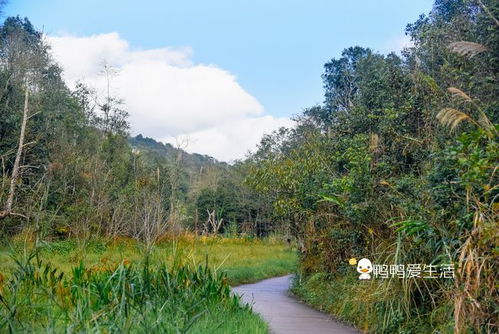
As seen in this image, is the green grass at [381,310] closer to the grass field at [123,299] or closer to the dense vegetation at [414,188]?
the dense vegetation at [414,188]

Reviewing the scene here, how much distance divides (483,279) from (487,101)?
3.89m

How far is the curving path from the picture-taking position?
26.8 feet

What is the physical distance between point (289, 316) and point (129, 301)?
5.06 metres

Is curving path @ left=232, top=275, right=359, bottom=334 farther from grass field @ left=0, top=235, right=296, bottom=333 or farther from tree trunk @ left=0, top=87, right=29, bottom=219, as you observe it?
tree trunk @ left=0, top=87, right=29, bottom=219

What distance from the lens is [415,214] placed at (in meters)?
7.81

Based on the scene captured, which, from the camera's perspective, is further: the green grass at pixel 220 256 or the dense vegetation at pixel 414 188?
the green grass at pixel 220 256

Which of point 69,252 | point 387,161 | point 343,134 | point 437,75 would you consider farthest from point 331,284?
point 69,252

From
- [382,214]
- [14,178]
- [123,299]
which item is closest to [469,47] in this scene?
[382,214]

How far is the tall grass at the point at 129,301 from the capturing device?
442 cm

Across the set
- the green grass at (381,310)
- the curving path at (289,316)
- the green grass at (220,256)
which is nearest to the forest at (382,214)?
the green grass at (381,310)

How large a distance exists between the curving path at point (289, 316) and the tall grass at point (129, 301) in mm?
1089

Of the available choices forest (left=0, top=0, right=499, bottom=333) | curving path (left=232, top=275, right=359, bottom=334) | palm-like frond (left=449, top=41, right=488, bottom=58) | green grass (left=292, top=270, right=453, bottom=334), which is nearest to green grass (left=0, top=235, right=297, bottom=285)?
forest (left=0, top=0, right=499, bottom=333)

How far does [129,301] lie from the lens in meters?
5.10

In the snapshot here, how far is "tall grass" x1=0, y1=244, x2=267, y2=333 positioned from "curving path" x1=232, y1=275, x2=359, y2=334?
109 cm
